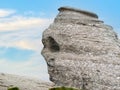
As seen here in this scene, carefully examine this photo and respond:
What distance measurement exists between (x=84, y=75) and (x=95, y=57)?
144cm

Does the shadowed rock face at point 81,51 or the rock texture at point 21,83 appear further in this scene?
the shadowed rock face at point 81,51

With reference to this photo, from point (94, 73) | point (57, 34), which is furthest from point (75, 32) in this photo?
point (94, 73)

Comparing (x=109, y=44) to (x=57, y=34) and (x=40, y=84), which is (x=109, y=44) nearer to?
(x=57, y=34)

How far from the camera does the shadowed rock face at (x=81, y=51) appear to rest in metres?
22.8

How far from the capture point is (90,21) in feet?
81.3

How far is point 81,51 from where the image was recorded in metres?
24.0

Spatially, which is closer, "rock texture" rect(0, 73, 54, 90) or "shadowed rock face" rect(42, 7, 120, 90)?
"rock texture" rect(0, 73, 54, 90)

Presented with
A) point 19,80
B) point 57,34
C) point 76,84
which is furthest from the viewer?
point 57,34

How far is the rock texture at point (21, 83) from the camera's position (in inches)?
755

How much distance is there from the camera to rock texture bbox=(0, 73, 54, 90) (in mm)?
19188

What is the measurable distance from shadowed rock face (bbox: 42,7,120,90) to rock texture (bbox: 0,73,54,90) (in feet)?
7.13

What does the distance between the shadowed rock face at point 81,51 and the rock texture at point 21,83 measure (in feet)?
7.13

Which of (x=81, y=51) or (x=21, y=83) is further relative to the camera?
(x=81, y=51)

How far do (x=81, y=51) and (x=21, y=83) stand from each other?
495cm
